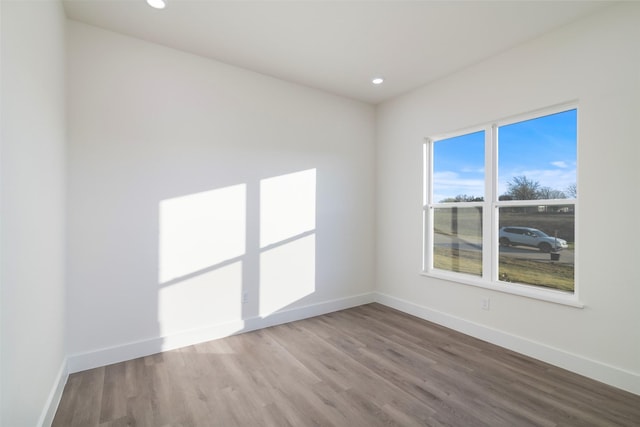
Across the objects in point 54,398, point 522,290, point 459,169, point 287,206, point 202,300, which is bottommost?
point 54,398

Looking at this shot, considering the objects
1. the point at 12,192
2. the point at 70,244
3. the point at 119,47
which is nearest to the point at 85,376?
the point at 70,244

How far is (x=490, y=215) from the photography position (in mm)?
3193

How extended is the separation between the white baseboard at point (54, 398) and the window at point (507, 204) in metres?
3.60

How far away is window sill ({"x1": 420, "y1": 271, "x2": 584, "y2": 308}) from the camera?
2.58 meters

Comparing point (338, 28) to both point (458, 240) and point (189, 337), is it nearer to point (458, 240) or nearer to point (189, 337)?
point (458, 240)

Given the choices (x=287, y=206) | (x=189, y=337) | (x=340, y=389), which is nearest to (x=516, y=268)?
(x=340, y=389)

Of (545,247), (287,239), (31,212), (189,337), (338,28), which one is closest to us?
(31,212)

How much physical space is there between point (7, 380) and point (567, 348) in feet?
12.0

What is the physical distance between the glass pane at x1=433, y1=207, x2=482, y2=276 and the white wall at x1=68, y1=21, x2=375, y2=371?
1.24 meters

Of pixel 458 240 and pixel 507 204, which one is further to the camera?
pixel 458 240

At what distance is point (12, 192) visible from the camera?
4.27ft

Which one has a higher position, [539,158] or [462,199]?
[539,158]

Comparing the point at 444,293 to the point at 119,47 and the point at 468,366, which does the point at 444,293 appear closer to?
the point at 468,366

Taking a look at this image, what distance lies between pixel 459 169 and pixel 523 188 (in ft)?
2.45
